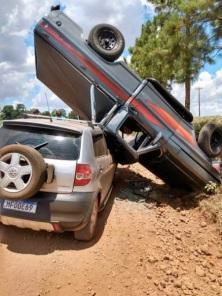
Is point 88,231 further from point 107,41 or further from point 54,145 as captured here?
point 107,41

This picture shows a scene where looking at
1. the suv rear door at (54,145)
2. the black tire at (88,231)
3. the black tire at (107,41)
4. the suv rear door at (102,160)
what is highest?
the black tire at (107,41)

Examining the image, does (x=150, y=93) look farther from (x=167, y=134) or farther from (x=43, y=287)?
(x=43, y=287)

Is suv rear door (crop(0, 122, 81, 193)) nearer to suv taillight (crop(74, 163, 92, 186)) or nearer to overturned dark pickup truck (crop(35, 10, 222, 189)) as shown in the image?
suv taillight (crop(74, 163, 92, 186))

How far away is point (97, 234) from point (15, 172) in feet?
5.30

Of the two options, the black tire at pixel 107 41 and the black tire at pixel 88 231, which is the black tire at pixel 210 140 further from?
the black tire at pixel 88 231

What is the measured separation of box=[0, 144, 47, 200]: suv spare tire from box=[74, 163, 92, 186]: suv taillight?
0.41 metres

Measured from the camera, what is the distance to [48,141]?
529cm

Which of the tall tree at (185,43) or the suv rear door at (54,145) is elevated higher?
the tall tree at (185,43)

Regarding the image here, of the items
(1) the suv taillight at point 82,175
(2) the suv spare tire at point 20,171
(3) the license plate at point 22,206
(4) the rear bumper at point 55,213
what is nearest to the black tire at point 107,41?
(1) the suv taillight at point 82,175

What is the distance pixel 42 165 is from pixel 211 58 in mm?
9159

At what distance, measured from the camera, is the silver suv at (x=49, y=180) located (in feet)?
16.2

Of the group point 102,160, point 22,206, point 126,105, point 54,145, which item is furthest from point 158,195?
point 22,206

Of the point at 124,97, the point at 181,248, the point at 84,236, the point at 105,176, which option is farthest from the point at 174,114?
the point at 84,236

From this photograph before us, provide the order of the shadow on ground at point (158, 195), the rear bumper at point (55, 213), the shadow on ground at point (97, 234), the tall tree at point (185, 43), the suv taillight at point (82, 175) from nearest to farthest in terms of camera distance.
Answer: the rear bumper at point (55, 213)
the suv taillight at point (82, 175)
the shadow on ground at point (97, 234)
the shadow on ground at point (158, 195)
the tall tree at point (185, 43)
